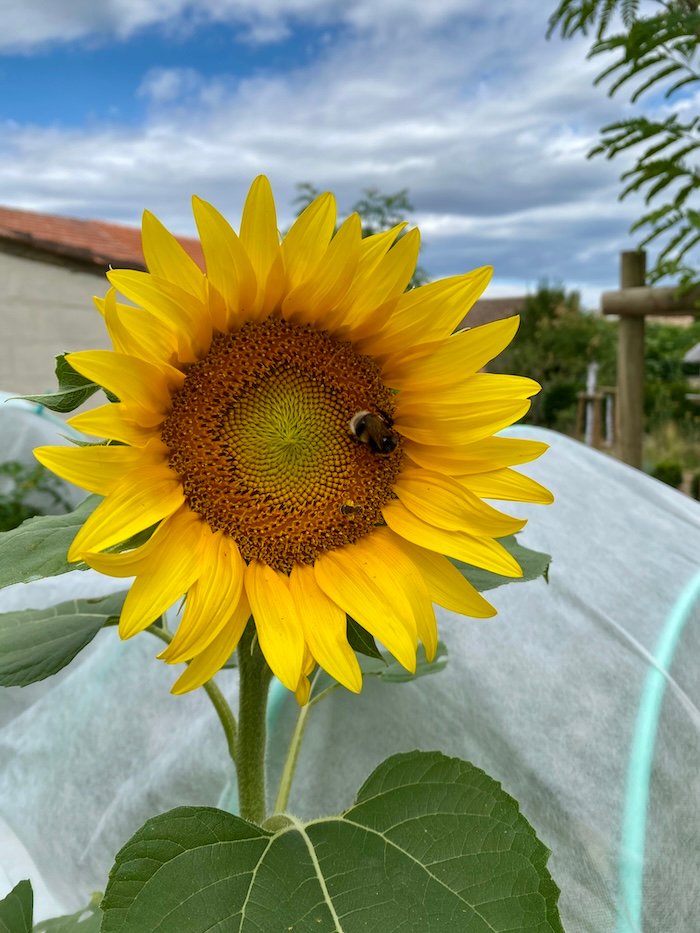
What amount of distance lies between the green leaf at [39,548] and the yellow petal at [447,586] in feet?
0.89

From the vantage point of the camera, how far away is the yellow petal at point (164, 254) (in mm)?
635

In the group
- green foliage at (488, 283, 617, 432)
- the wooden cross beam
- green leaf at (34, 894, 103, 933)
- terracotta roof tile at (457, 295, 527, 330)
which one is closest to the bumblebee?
green leaf at (34, 894, 103, 933)

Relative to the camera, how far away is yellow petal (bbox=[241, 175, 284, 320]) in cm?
64

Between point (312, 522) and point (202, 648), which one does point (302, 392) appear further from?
point (202, 648)

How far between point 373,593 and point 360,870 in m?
0.21

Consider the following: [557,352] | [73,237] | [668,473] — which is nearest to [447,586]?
[668,473]

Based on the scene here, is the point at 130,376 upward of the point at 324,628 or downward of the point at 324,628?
upward

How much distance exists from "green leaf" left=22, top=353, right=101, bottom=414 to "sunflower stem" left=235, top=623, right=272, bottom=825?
237mm

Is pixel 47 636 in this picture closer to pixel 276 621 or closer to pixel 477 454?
pixel 276 621

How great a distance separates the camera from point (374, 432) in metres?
0.76

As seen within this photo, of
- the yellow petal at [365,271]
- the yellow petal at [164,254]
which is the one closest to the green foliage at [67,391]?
the yellow petal at [164,254]

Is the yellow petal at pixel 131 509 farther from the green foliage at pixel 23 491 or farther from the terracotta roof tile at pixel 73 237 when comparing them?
the terracotta roof tile at pixel 73 237

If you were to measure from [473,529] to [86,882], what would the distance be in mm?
684

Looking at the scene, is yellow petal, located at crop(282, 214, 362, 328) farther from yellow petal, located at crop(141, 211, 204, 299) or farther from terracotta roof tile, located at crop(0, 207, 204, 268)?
terracotta roof tile, located at crop(0, 207, 204, 268)
